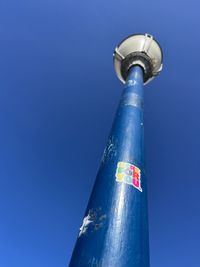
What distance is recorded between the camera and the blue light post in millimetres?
2859

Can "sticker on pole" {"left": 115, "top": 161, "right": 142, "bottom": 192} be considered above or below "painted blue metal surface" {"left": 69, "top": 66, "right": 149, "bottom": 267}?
above

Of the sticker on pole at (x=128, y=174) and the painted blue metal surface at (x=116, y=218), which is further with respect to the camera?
the sticker on pole at (x=128, y=174)

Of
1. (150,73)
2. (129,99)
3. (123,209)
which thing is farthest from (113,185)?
(150,73)

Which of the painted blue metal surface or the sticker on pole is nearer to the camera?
the painted blue metal surface

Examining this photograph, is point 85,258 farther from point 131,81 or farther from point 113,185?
point 131,81

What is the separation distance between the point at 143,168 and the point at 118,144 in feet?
1.73

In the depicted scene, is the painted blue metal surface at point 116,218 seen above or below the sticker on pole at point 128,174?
below

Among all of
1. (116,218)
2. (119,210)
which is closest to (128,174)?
(119,210)

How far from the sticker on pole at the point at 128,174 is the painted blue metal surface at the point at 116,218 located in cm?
3

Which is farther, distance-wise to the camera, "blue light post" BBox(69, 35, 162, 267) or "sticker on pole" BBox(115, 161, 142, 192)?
"sticker on pole" BBox(115, 161, 142, 192)

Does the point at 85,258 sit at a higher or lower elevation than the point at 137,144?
lower

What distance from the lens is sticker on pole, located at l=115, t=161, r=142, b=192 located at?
374 centimetres

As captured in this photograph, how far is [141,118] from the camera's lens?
18.0ft

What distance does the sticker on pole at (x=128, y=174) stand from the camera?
12.3ft
